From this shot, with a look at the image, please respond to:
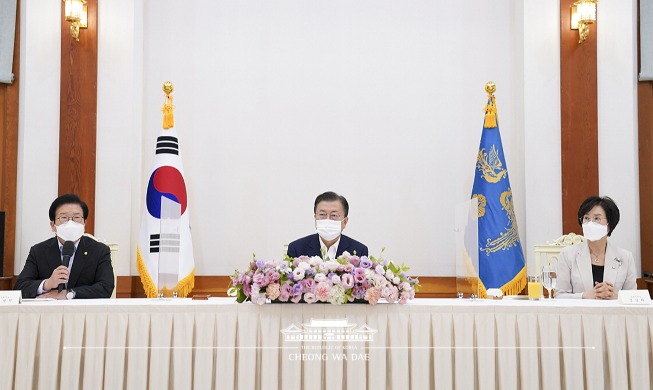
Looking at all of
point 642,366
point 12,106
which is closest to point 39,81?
point 12,106

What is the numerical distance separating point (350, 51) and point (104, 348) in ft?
12.1

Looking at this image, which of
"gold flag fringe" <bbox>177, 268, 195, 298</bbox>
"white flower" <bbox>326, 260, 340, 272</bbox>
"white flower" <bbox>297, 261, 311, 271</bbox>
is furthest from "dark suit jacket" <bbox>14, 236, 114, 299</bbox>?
"white flower" <bbox>326, 260, 340, 272</bbox>

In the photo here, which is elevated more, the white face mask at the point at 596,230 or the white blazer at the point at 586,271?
the white face mask at the point at 596,230

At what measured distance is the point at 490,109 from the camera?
5.56 meters

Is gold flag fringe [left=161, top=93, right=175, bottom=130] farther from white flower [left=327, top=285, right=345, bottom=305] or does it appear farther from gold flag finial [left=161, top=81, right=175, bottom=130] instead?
white flower [left=327, top=285, right=345, bottom=305]

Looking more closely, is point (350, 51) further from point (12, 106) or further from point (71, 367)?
point (71, 367)

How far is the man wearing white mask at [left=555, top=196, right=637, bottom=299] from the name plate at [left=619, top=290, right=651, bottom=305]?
2.16 feet

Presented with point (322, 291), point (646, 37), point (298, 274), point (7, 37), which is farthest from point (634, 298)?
point (7, 37)

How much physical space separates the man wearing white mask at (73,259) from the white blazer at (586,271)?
2576mm

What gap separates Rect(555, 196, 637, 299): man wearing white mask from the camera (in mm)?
4055

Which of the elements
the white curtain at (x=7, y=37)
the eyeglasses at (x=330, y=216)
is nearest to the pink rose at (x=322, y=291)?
the eyeglasses at (x=330, y=216)

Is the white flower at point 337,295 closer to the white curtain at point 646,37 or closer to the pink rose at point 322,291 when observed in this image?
the pink rose at point 322,291

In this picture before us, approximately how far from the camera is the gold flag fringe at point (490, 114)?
18.1 ft

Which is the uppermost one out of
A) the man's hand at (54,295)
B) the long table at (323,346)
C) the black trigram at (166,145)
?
the black trigram at (166,145)
